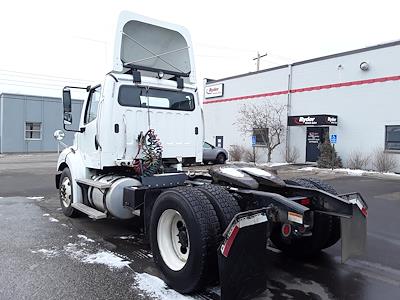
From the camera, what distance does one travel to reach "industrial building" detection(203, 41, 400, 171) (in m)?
18.4

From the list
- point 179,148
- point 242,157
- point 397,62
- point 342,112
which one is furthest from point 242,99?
point 179,148

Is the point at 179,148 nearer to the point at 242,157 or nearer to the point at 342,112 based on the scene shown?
the point at 342,112

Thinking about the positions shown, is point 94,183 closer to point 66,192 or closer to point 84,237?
point 84,237

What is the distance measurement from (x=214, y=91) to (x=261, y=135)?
21.7 ft

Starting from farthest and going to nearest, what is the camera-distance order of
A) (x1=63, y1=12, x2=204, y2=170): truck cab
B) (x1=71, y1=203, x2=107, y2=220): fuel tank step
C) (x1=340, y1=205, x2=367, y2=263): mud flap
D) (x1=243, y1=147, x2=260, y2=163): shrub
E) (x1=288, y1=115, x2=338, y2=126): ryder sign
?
(x1=243, y1=147, x2=260, y2=163): shrub < (x1=288, y1=115, x2=338, y2=126): ryder sign < (x1=63, y1=12, x2=204, y2=170): truck cab < (x1=71, y1=203, x2=107, y2=220): fuel tank step < (x1=340, y1=205, x2=367, y2=263): mud flap

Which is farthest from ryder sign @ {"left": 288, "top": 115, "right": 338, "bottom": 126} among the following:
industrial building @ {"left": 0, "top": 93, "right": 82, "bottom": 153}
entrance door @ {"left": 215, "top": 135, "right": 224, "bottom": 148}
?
industrial building @ {"left": 0, "top": 93, "right": 82, "bottom": 153}

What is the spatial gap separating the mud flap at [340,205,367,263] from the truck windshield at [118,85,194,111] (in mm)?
3886

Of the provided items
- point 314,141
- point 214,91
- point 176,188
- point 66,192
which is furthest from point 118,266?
point 214,91

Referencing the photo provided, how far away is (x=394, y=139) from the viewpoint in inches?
717

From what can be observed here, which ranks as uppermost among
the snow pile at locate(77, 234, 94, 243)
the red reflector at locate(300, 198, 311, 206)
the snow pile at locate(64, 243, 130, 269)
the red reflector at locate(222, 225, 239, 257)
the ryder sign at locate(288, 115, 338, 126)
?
the ryder sign at locate(288, 115, 338, 126)

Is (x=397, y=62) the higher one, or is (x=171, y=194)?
(x=397, y=62)

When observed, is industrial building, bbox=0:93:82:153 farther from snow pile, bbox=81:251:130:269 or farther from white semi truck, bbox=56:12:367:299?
snow pile, bbox=81:251:130:269

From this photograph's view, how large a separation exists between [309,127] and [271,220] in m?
18.7

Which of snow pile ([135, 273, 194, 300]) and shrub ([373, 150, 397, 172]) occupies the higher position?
shrub ([373, 150, 397, 172])
